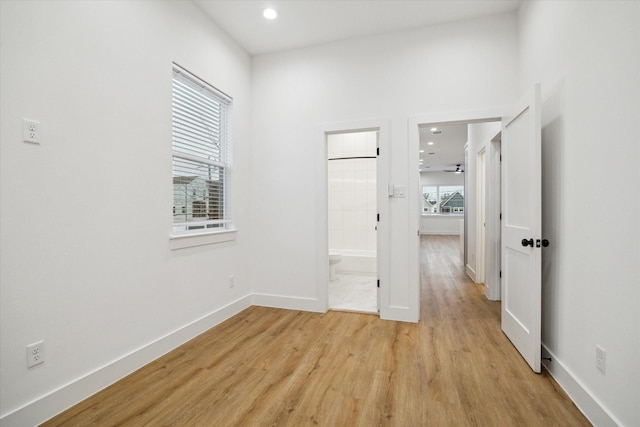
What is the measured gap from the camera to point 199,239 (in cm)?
281

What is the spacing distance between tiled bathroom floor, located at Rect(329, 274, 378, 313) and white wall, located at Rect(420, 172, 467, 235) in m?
9.24

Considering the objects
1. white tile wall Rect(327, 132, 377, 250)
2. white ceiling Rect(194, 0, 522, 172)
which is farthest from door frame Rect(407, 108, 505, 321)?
white tile wall Rect(327, 132, 377, 250)

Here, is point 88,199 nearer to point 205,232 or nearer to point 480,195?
point 205,232

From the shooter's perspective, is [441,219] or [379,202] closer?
[379,202]

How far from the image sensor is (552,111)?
85.6 inches

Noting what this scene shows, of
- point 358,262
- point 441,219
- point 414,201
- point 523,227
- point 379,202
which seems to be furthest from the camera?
point 441,219

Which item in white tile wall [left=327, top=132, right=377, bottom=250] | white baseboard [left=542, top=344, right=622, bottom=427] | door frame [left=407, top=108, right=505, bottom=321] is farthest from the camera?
white tile wall [left=327, top=132, right=377, bottom=250]

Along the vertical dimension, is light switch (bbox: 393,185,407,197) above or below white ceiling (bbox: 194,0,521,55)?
below

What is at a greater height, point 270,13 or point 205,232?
point 270,13

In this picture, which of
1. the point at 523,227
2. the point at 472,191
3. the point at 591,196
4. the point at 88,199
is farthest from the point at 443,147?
the point at 88,199

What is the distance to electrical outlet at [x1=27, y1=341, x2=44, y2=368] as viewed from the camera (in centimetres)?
A: 160

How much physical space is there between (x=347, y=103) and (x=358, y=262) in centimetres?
Answer: 278

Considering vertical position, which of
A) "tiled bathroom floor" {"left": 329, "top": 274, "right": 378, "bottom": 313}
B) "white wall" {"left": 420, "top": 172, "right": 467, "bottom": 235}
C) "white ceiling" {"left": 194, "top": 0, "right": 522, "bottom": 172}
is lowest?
"tiled bathroom floor" {"left": 329, "top": 274, "right": 378, "bottom": 313}

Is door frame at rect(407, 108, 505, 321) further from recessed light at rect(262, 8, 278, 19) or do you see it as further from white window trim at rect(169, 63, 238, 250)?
white window trim at rect(169, 63, 238, 250)
